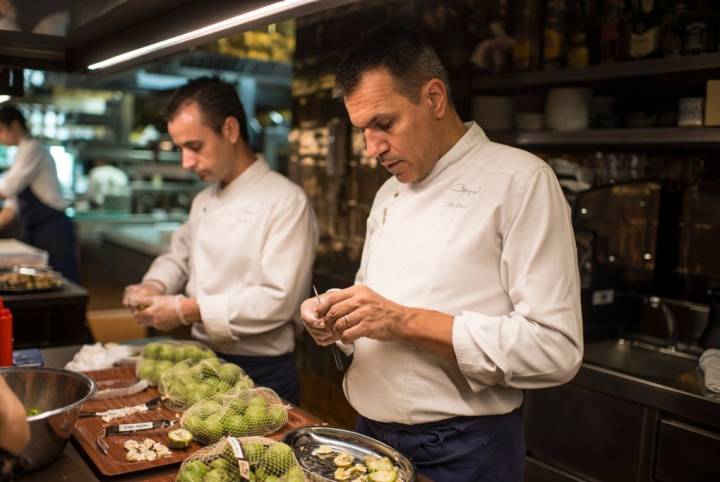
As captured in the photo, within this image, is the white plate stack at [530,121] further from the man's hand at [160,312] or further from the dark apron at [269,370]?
the man's hand at [160,312]

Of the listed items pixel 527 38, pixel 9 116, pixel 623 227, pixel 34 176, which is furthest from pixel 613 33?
pixel 9 116

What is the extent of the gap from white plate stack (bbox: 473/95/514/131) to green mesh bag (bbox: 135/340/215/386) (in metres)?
2.14

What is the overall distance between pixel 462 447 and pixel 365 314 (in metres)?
0.41

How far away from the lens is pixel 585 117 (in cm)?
334

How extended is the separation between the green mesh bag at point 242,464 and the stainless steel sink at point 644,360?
5.75 feet

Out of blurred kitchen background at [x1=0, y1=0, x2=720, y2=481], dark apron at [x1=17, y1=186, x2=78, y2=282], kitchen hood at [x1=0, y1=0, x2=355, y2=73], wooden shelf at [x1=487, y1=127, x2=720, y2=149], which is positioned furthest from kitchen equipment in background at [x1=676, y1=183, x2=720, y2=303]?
dark apron at [x1=17, y1=186, x2=78, y2=282]

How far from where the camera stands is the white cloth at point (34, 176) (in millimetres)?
5223

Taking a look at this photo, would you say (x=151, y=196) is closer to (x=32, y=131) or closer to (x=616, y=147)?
(x=32, y=131)

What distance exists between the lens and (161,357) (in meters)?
2.06

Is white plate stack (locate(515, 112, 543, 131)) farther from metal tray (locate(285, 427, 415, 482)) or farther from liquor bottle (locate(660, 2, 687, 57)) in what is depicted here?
metal tray (locate(285, 427, 415, 482))

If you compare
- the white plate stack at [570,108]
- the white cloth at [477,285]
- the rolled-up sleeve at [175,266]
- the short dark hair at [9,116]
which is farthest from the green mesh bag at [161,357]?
the short dark hair at [9,116]

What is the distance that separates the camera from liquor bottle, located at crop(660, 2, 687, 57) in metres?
2.95

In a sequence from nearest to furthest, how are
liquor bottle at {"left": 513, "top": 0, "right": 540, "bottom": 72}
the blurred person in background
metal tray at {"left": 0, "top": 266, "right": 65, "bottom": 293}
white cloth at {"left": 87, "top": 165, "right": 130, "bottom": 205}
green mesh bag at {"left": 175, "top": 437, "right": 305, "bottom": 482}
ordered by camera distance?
the blurred person in background < green mesh bag at {"left": 175, "top": 437, "right": 305, "bottom": 482} < metal tray at {"left": 0, "top": 266, "right": 65, "bottom": 293} < liquor bottle at {"left": 513, "top": 0, "right": 540, "bottom": 72} < white cloth at {"left": 87, "top": 165, "right": 130, "bottom": 205}

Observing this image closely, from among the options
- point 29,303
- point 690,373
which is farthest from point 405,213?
point 29,303
